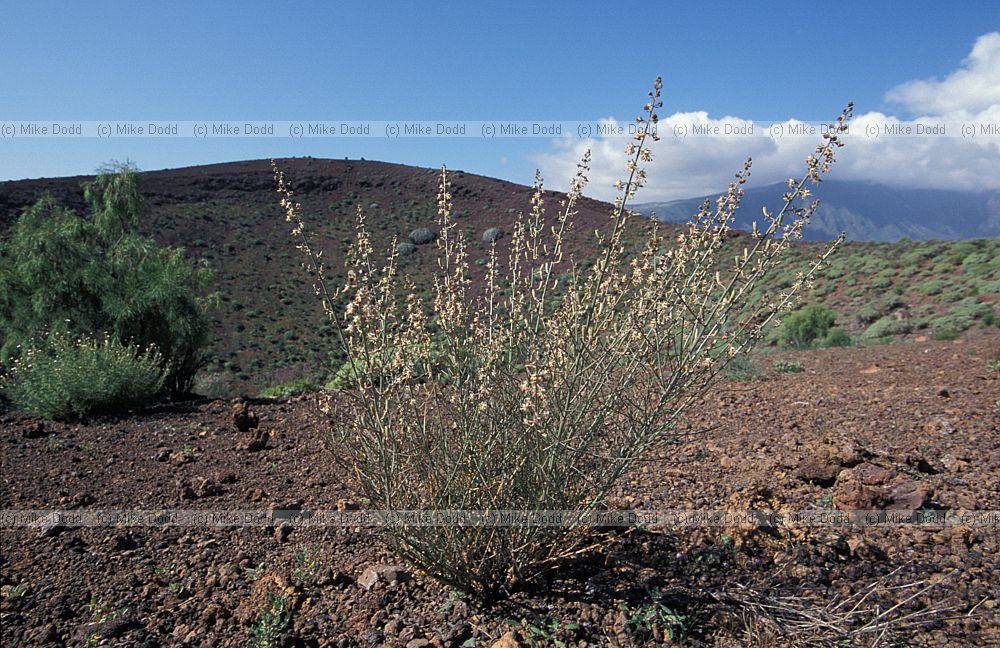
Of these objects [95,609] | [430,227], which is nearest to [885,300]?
[95,609]

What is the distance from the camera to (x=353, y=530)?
3.37m

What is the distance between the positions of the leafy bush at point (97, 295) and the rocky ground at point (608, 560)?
5.19m

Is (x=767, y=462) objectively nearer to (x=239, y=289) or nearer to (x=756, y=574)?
(x=756, y=574)

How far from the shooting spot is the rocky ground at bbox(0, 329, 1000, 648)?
2297 millimetres

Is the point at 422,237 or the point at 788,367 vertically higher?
the point at 422,237

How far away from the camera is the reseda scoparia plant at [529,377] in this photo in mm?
2277

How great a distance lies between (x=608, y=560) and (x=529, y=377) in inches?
37.1

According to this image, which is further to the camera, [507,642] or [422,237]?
[422,237]

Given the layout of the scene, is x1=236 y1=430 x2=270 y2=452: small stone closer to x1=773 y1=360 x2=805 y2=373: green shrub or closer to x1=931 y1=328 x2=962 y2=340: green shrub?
x1=773 y1=360 x2=805 y2=373: green shrub

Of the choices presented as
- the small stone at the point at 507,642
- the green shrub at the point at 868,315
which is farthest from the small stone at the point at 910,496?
the green shrub at the point at 868,315

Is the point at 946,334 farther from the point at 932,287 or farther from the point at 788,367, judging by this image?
the point at 932,287

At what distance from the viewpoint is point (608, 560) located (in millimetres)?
2686

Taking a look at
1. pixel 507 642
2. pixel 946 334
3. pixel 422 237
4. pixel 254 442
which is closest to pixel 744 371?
pixel 254 442

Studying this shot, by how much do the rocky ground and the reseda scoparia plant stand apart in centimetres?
25
